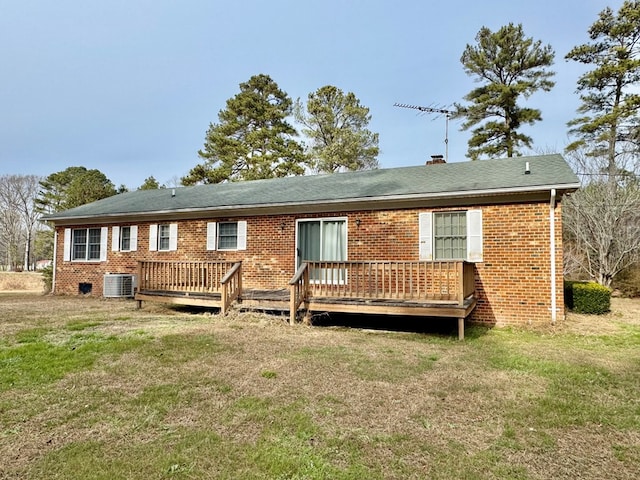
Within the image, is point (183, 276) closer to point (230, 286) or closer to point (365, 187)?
point (230, 286)

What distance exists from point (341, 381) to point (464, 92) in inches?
919

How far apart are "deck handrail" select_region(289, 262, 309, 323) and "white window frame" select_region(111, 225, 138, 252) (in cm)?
725

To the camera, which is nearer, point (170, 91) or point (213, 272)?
point (213, 272)

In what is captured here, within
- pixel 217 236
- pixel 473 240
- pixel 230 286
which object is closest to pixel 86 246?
pixel 217 236

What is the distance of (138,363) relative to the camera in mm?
5117

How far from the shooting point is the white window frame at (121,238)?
12.9 metres

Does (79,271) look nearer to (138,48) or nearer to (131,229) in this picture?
(131,229)

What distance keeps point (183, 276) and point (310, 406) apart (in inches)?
286

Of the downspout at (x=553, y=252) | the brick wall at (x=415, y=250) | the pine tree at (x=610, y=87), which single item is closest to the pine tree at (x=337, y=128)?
the pine tree at (x=610, y=87)

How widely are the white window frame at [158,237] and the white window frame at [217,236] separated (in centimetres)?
130

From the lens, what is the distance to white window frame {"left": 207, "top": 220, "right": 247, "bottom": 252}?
441 inches

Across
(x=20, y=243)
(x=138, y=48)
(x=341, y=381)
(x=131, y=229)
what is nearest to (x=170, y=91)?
(x=138, y=48)

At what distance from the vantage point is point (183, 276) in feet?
33.5

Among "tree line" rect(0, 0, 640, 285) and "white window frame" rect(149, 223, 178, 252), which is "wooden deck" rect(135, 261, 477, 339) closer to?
"white window frame" rect(149, 223, 178, 252)
